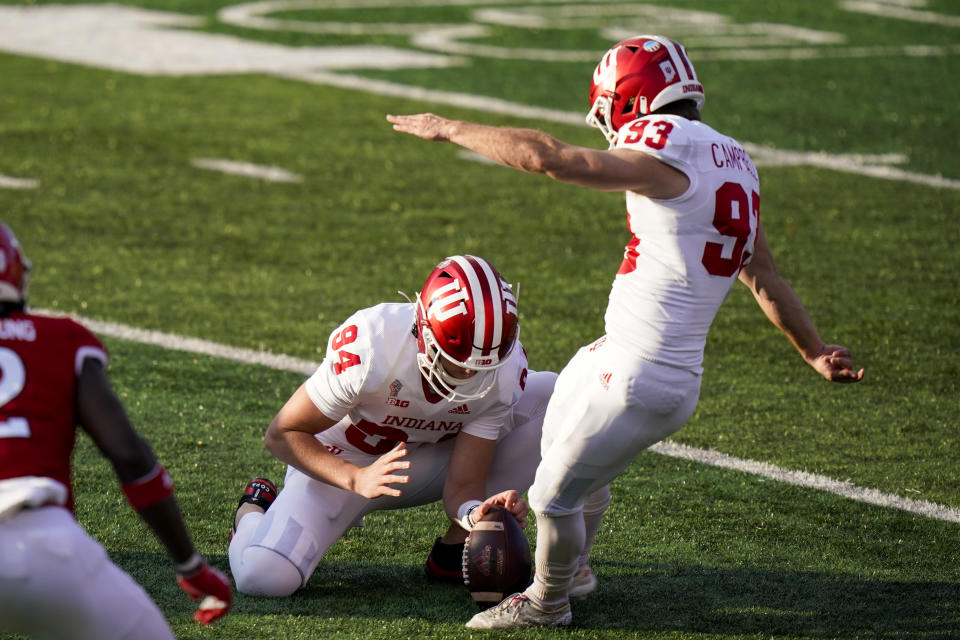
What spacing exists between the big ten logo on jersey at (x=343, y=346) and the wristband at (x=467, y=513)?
0.53 meters

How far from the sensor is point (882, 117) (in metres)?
12.2

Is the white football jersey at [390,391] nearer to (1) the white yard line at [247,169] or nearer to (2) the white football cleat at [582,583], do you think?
(2) the white football cleat at [582,583]

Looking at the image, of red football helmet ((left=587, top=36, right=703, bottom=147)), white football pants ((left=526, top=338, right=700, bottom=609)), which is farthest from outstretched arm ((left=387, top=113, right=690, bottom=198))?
white football pants ((left=526, top=338, right=700, bottom=609))

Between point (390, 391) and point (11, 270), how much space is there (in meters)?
1.55

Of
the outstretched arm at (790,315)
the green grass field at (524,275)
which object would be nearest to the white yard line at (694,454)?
the green grass field at (524,275)

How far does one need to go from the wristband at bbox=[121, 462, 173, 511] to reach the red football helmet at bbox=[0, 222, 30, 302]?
439 mm

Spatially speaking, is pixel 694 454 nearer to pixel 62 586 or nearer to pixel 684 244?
pixel 684 244

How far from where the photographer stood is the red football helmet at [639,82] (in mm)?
3674

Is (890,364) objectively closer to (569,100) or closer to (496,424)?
(496,424)

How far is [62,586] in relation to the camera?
254 cm

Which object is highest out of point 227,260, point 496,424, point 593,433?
point 593,433

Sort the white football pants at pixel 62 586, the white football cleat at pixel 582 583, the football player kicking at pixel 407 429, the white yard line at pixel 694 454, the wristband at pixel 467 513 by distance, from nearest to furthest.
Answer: the white football pants at pixel 62 586 → the football player kicking at pixel 407 429 → the wristband at pixel 467 513 → the white football cleat at pixel 582 583 → the white yard line at pixel 694 454

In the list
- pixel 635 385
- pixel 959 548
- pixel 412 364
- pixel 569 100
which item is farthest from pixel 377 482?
pixel 569 100

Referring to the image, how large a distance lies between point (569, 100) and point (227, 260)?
5.61 metres
